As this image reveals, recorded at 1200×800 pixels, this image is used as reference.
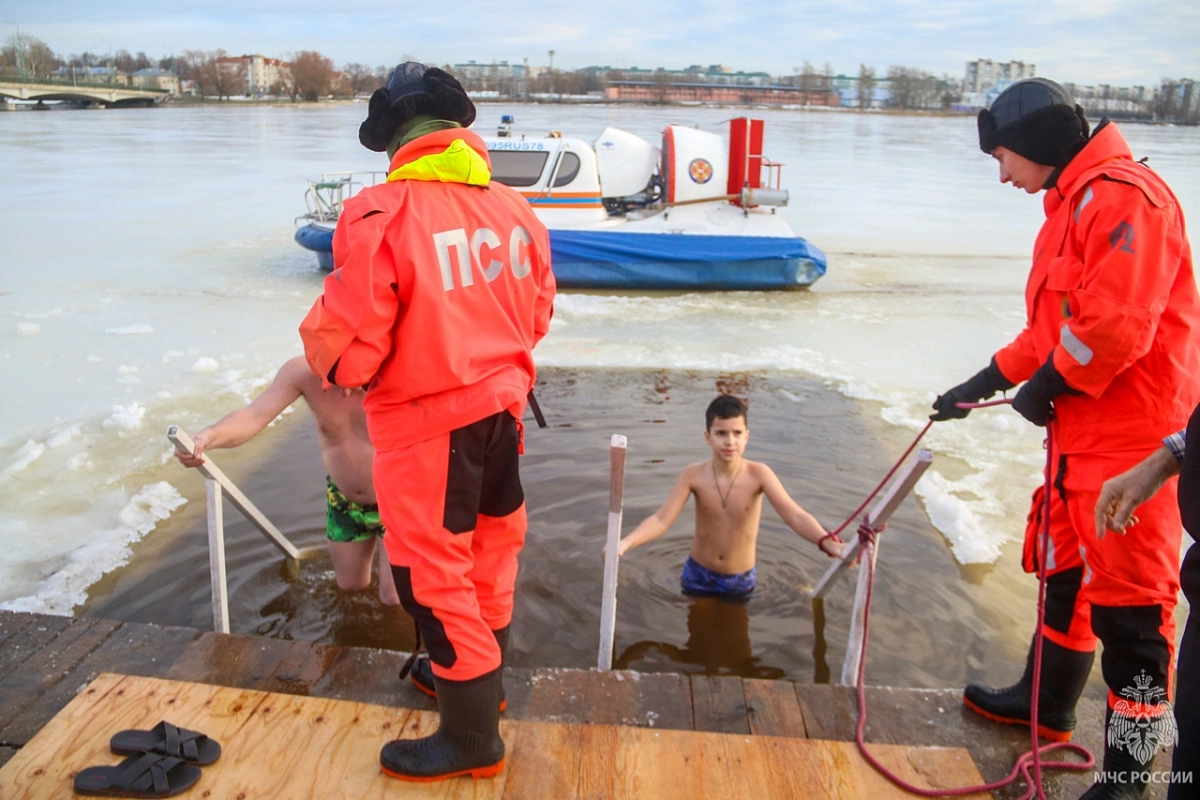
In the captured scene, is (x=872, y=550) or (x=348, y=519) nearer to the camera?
(x=872, y=550)

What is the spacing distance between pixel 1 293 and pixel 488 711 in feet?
30.4

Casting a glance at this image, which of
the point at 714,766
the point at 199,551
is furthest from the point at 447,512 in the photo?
the point at 199,551

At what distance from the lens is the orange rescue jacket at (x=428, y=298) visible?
200cm

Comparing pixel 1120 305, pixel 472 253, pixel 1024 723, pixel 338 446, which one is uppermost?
pixel 472 253

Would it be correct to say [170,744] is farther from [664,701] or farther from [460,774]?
[664,701]

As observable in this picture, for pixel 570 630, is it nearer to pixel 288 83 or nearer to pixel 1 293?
pixel 1 293

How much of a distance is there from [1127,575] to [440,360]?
1.70 meters

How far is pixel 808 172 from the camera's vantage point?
75.7 ft

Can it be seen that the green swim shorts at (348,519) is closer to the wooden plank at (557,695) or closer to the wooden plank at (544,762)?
the wooden plank at (557,695)

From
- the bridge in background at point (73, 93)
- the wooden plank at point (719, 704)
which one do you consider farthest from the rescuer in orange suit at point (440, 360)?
the bridge in background at point (73, 93)

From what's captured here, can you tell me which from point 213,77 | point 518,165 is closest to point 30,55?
point 213,77

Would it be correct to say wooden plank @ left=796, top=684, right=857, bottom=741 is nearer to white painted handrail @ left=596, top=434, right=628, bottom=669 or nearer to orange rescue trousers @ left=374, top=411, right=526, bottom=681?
white painted handrail @ left=596, top=434, right=628, bottom=669

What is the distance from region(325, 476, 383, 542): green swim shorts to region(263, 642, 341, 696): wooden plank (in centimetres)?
67

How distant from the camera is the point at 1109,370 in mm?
2113
